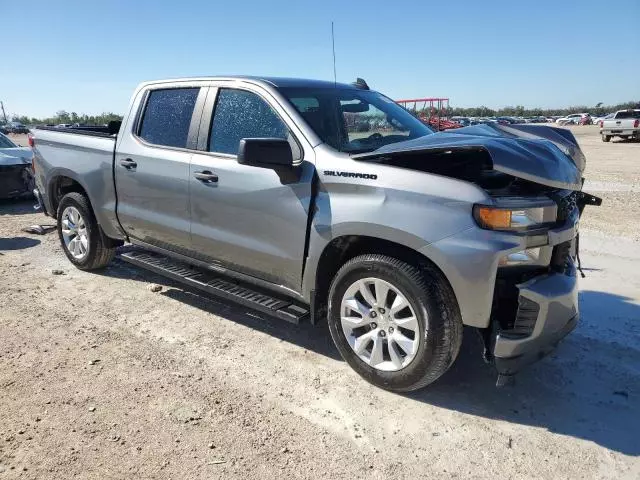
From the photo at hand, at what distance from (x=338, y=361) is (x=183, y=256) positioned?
171 centimetres

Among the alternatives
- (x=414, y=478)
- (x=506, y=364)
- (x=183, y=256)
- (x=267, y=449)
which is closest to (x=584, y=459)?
(x=506, y=364)

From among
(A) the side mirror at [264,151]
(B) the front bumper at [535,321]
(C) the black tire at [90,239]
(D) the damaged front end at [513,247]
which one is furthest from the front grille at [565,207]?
(C) the black tire at [90,239]

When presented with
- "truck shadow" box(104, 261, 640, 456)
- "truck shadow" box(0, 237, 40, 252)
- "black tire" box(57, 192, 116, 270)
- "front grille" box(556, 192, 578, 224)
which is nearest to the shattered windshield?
"front grille" box(556, 192, 578, 224)

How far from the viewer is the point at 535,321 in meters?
2.79

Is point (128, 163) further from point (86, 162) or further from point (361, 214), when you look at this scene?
point (361, 214)

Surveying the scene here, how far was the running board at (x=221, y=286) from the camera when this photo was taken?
3678 mm

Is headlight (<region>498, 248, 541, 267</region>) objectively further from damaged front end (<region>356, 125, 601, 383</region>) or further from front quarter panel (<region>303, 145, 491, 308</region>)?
front quarter panel (<region>303, 145, 491, 308</region>)

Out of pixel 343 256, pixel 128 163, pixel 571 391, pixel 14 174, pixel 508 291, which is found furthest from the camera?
pixel 14 174

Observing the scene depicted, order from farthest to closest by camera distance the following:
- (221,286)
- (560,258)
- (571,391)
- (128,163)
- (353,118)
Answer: (128,163) < (221,286) < (353,118) < (571,391) < (560,258)

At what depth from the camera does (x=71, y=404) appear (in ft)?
10.3

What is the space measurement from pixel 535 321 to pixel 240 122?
250cm

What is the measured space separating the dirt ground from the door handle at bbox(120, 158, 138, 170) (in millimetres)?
1269

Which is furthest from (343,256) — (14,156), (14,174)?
(14,156)

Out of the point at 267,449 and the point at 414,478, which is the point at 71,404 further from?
the point at 414,478
